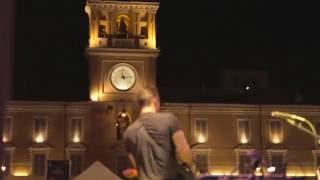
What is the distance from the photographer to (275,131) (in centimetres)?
5722

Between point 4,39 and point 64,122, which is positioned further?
point 64,122

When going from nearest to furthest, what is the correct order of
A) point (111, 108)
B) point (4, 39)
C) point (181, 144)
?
1. point (4, 39)
2. point (181, 144)
3. point (111, 108)

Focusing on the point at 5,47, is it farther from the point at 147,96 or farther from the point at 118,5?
the point at 118,5

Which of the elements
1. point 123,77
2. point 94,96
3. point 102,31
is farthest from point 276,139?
point 102,31

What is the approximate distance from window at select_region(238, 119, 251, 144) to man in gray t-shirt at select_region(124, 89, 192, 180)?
50.6 metres

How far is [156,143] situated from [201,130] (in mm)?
49858

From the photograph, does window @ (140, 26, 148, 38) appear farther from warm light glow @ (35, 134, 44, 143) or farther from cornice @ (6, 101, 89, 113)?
warm light glow @ (35, 134, 44, 143)

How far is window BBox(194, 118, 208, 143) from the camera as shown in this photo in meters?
55.6

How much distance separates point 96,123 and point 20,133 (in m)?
6.37

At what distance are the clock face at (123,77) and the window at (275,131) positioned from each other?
11.8m

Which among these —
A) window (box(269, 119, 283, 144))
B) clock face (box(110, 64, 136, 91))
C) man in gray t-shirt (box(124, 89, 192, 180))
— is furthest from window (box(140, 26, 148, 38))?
man in gray t-shirt (box(124, 89, 192, 180))

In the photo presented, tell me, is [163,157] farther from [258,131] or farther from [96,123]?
[258,131]

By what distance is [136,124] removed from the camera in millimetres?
6195

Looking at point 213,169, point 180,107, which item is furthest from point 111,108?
point 213,169
